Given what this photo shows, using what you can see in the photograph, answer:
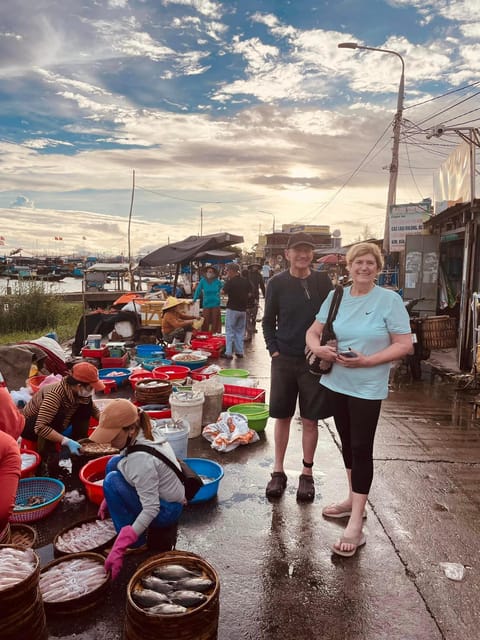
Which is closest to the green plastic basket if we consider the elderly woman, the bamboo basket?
the bamboo basket

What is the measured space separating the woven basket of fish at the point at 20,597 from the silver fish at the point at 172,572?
2.04 ft

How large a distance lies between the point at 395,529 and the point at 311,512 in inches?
26.3

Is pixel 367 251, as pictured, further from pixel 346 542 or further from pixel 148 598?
pixel 148 598

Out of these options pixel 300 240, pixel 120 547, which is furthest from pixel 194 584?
pixel 300 240

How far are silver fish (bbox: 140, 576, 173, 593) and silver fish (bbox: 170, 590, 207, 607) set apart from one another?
7 centimetres

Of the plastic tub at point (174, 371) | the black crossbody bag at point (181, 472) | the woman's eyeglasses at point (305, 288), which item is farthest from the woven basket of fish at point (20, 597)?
the plastic tub at point (174, 371)

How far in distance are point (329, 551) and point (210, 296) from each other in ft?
29.3

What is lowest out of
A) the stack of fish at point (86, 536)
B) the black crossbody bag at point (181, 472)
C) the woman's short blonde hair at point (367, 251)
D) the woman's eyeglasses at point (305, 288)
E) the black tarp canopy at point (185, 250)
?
the stack of fish at point (86, 536)

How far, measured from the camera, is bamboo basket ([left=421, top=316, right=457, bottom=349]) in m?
8.41

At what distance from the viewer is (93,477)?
405cm

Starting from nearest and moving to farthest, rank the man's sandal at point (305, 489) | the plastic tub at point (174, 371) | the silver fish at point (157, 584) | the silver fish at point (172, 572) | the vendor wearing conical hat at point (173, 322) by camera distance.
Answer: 1. the silver fish at point (157, 584)
2. the silver fish at point (172, 572)
3. the man's sandal at point (305, 489)
4. the plastic tub at point (174, 371)
5. the vendor wearing conical hat at point (173, 322)

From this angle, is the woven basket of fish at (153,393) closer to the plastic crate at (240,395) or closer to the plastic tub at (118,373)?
the plastic crate at (240,395)

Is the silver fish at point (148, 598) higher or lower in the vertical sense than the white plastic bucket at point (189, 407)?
lower

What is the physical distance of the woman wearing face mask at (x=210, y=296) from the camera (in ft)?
37.4
